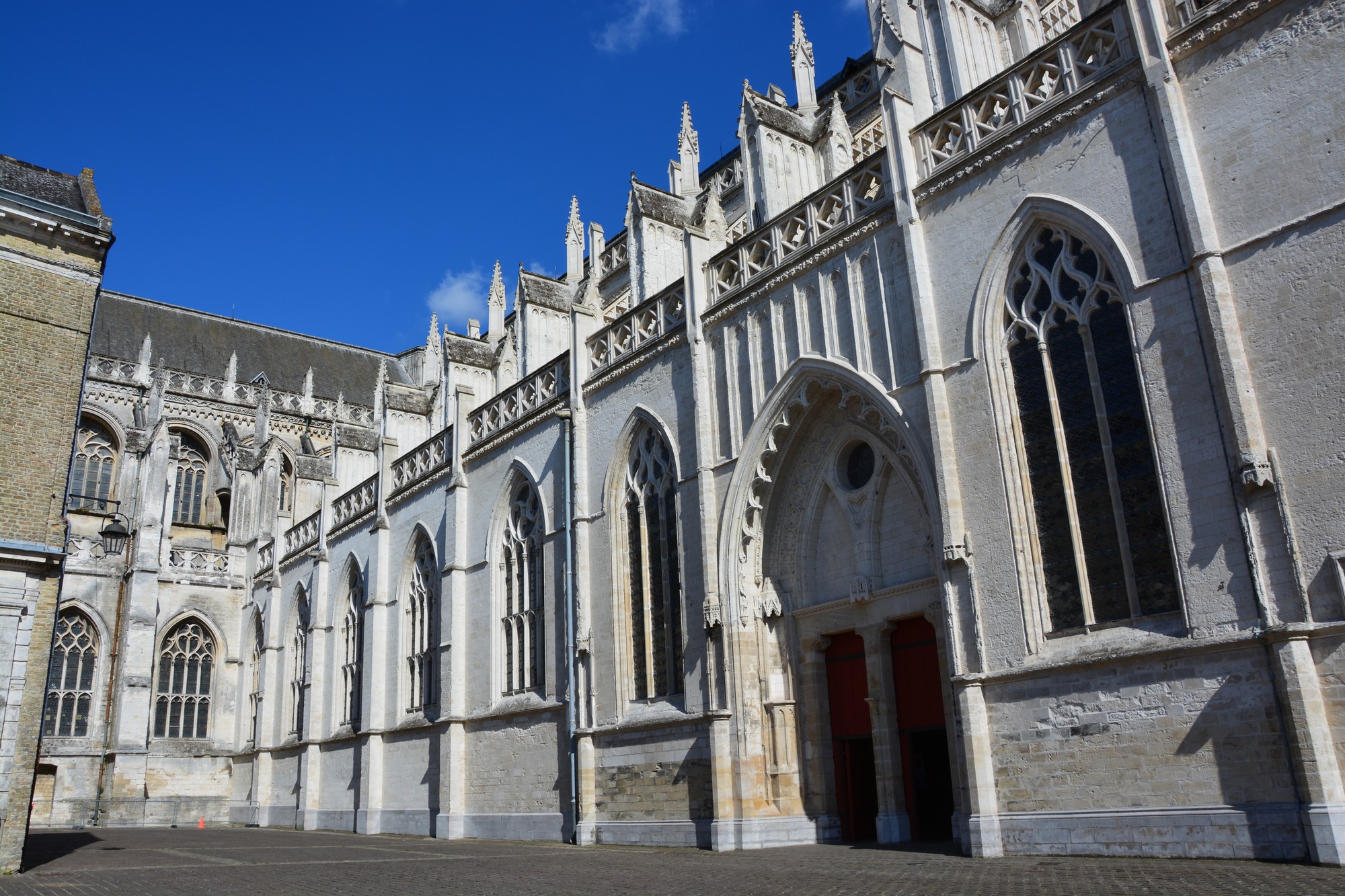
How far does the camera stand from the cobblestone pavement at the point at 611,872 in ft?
27.2

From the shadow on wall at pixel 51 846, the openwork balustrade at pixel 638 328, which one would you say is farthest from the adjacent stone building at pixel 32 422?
the openwork balustrade at pixel 638 328

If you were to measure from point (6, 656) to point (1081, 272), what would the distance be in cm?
1414

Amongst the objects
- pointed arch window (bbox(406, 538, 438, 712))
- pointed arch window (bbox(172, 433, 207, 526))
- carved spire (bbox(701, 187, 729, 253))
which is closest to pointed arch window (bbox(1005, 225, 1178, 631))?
carved spire (bbox(701, 187, 729, 253))

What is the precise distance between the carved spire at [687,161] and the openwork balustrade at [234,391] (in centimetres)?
2516

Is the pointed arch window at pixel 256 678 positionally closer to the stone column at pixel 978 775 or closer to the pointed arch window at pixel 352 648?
the pointed arch window at pixel 352 648

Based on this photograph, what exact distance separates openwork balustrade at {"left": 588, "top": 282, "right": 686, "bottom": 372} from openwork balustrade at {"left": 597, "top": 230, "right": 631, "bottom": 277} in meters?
7.79

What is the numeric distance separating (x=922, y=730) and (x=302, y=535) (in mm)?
23186

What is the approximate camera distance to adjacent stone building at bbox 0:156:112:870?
1370 centimetres

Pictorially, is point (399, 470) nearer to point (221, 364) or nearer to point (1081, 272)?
point (1081, 272)

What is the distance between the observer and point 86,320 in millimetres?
15586

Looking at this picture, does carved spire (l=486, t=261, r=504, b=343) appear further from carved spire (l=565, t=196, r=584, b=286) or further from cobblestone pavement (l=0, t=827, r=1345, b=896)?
cobblestone pavement (l=0, t=827, r=1345, b=896)

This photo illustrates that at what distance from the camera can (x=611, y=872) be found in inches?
458

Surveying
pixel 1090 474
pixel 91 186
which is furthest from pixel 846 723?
→ pixel 91 186

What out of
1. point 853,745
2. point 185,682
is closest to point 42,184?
point 853,745
